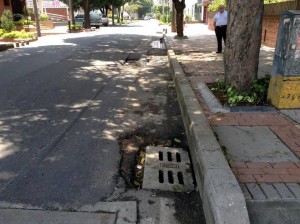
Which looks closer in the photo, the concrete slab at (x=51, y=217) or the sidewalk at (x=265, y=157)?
the sidewalk at (x=265, y=157)

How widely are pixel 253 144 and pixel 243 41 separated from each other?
2.28 m

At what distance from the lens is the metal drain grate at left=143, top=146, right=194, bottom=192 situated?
367 cm

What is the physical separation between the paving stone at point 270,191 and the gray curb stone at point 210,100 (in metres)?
2.35

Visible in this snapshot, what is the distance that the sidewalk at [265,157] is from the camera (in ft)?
9.21

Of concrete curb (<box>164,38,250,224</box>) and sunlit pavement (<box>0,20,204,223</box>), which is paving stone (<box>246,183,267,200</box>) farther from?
sunlit pavement (<box>0,20,204,223</box>)

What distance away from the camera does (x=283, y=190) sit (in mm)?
2971

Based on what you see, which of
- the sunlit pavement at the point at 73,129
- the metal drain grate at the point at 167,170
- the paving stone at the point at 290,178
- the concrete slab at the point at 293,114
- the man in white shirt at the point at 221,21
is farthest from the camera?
the man in white shirt at the point at 221,21

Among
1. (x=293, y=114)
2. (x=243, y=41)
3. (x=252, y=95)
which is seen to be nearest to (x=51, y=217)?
(x=293, y=114)

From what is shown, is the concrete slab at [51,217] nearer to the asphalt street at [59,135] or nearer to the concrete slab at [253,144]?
the asphalt street at [59,135]

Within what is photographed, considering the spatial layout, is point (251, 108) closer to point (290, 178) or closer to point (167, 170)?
point (167, 170)

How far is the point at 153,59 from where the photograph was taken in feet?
43.3

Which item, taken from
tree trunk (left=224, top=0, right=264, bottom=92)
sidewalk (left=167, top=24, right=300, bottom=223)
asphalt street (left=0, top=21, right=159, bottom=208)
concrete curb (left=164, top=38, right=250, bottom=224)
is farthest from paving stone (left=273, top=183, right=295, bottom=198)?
tree trunk (left=224, top=0, right=264, bottom=92)

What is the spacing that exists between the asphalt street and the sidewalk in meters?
1.45

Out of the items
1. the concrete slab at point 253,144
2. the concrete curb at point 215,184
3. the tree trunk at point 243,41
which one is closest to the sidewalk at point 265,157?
the concrete slab at point 253,144
